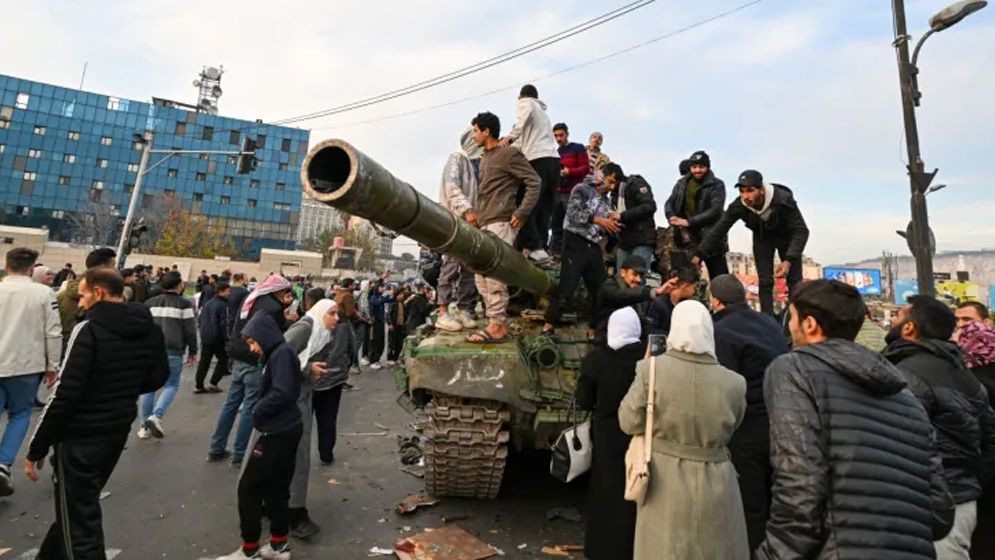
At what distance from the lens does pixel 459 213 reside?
498 centimetres

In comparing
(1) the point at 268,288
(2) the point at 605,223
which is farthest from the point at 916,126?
(1) the point at 268,288

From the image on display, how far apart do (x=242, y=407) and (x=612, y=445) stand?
169 inches

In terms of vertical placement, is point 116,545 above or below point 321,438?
below

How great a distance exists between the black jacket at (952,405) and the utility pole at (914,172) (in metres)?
4.90

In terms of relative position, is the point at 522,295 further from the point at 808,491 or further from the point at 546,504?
Answer: the point at 808,491

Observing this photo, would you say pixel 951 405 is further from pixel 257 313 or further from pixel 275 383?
pixel 257 313

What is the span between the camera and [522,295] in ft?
18.4

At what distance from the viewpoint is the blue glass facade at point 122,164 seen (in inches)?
2184

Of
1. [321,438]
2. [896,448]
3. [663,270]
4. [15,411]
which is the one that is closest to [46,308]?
[15,411]

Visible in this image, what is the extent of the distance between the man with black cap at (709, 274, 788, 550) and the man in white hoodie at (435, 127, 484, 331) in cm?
230

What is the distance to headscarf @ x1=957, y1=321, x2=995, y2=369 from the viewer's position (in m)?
3.32

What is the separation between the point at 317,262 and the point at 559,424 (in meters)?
46.0

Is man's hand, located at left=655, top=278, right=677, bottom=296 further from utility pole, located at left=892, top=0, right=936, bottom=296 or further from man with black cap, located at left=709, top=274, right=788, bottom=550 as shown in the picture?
utility pole, located at left=892, top=0, right=936, bottom=296

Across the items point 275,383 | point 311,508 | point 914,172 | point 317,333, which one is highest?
point 914,172
